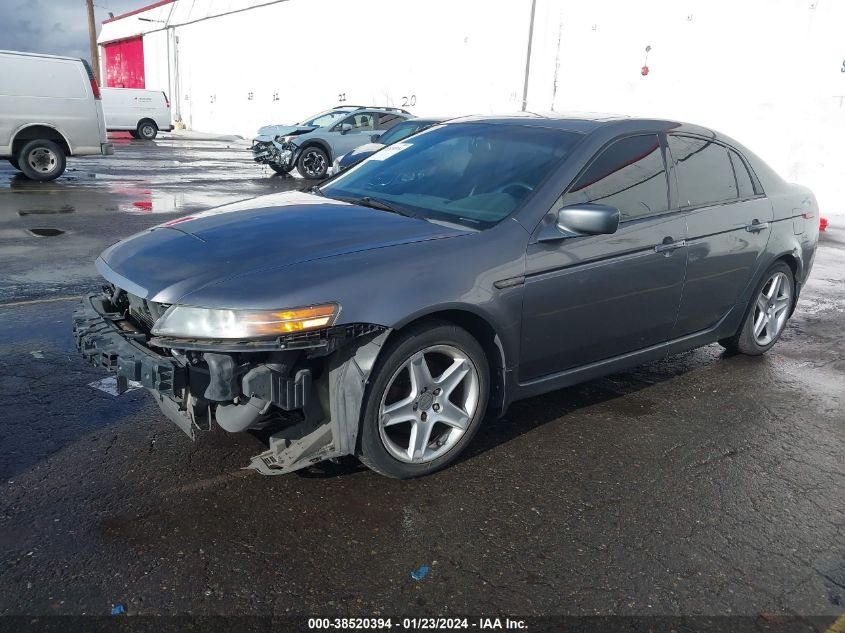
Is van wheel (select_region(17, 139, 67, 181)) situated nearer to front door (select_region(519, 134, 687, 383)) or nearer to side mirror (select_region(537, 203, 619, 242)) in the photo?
front door (select_region(519, 134, 687, 383))

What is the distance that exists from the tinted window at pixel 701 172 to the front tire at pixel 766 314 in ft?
2.66

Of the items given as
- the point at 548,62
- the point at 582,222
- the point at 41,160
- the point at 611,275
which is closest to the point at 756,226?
the point at 611,275

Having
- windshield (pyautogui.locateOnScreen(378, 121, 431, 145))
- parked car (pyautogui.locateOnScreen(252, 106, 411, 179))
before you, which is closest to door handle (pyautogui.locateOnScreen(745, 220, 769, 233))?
windshield (pyautogui.locateOnScreen(378, 121, 431, 145))

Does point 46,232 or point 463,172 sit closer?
point 463,172

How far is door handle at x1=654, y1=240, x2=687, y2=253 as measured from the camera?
4.03 metres

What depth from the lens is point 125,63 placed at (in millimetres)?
48375

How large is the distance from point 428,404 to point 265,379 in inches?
32.6

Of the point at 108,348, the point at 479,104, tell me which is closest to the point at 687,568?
the point at 108,348

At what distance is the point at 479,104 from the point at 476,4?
320 cm

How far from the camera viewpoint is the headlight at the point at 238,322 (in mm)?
2734

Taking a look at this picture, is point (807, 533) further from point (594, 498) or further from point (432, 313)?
point (432, 313)

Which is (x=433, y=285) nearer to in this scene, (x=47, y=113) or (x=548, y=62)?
(x=47, y=113)

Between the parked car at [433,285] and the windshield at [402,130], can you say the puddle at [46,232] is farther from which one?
the windshield at [402,130]

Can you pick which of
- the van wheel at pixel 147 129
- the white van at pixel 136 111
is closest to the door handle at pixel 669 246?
the white van at pixel 136 111
